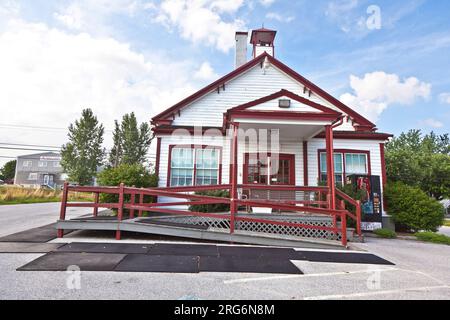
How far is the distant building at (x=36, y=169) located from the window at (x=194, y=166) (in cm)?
5348

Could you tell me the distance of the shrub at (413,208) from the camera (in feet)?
28.4

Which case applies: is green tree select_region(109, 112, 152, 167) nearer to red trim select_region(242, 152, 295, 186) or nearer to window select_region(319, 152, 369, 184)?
red trim select_region(242, 152, 295, 186)

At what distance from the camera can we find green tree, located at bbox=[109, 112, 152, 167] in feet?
107

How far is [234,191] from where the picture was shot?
659cm

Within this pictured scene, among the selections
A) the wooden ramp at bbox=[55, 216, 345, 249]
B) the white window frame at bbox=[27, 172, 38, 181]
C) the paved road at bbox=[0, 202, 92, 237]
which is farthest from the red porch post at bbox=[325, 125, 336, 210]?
the white window frame at bbox=[27, 172, 38, 181]

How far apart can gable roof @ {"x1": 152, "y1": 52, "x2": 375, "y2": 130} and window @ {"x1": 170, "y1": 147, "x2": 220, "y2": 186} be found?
6.09 feet

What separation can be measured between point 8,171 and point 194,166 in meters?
78.2

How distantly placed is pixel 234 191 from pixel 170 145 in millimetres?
4567

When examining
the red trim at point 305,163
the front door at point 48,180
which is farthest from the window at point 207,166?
the front door at point 48,180

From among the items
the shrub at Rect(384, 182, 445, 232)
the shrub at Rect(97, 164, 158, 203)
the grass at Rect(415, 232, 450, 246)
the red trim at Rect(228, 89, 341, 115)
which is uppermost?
the red trim at Rect(228, 89, 341, 115)

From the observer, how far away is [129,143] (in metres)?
32.8
